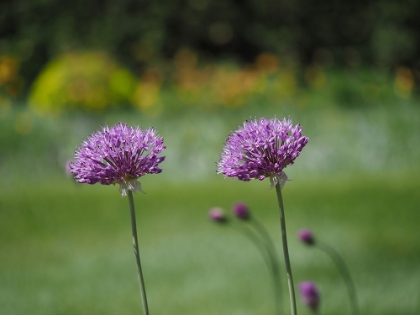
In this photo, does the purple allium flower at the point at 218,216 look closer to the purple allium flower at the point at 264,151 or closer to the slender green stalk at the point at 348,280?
the slender green stalk at the point at 348,280

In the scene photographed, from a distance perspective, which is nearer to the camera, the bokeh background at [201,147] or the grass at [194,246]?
the grass at [194,246]

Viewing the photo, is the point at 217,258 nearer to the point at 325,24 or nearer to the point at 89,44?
the point at 89,44

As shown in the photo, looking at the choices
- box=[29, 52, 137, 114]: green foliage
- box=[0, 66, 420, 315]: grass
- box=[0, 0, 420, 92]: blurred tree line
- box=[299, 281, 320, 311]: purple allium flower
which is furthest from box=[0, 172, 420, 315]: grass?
box=[0, 0, 420, 92]: blurred tree line

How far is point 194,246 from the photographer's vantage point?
4672mm

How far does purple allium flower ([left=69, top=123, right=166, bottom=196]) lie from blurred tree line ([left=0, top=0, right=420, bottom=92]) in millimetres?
10237

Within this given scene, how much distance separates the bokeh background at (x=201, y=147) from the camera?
397cm

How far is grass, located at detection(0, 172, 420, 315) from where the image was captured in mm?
3656

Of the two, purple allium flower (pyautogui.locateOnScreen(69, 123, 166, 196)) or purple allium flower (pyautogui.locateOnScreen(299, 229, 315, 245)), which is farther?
purple allium flower (pyautogui.locateOnScreen(299, 229, 315, 245))

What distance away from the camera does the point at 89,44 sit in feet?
37.9

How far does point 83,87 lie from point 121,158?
738 centimetres

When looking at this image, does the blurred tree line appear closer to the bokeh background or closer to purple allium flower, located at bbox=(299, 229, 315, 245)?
the bokeh background

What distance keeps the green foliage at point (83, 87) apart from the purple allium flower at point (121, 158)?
23.6ft

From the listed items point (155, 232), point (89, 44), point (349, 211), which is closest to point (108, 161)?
point (155, 232)

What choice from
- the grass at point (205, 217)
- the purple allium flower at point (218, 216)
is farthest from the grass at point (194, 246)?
the purple allium flower at point (218, 216)
